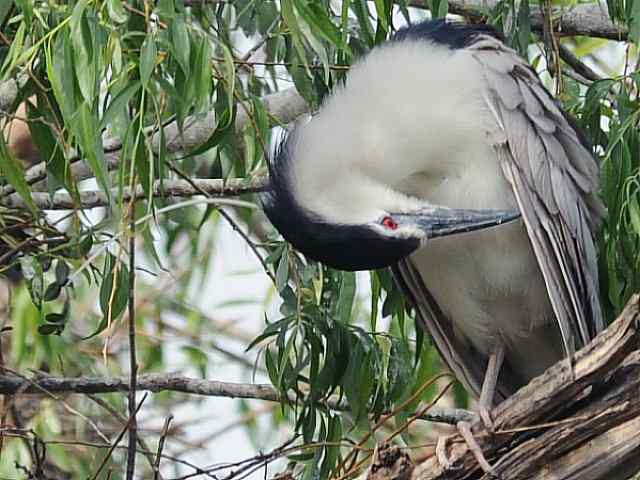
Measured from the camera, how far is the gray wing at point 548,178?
10.5ft

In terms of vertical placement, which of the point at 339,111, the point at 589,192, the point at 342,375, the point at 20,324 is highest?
the point at 339,111

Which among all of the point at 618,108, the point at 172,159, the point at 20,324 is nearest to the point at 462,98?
the point at 618,108

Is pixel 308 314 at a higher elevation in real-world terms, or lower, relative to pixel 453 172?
lower

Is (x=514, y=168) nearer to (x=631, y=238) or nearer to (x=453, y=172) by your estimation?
(x=453, y=172)

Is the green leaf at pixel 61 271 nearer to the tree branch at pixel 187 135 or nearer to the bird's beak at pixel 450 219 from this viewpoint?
the tree branch at pixel 187 135

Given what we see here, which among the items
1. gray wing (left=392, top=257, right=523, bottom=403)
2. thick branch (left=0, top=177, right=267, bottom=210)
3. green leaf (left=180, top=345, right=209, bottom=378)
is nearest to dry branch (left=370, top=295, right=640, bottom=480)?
gray wing (left=392, top=257, right=523, bottom=403)

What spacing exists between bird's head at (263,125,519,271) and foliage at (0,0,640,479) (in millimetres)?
112

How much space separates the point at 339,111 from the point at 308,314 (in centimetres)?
51

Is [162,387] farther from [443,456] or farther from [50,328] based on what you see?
[443,456]

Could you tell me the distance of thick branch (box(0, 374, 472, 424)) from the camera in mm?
3574

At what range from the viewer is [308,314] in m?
3.21

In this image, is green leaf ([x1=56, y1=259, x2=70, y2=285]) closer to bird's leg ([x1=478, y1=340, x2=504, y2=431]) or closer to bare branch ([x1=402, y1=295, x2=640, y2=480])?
bird's leg ([x1=478, y1=340, x2=504, y2=431])

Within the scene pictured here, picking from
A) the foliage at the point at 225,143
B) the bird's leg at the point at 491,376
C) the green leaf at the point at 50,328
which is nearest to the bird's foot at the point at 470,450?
the foliage at the point at 225,143

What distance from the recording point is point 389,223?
10.2ft
